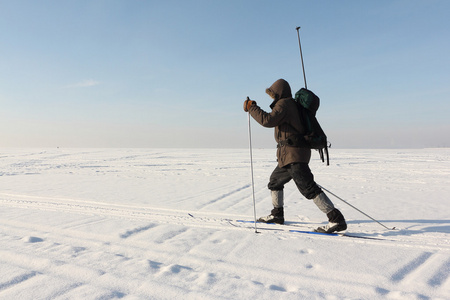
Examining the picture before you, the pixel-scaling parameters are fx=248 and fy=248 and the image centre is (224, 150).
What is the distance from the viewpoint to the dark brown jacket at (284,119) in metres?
2.83

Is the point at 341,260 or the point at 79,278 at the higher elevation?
the point at 79,278

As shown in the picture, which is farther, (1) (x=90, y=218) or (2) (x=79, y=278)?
(1) (x=90, y=218)

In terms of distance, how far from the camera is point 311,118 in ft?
9.57

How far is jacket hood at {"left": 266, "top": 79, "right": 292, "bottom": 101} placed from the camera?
118 inches

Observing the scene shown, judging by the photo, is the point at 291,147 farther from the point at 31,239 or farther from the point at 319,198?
the point at 31,239

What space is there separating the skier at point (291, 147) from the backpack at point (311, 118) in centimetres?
7

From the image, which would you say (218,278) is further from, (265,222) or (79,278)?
(265,222)

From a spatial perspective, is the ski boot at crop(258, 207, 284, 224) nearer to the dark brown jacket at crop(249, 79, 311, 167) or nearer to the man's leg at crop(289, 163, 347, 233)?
the man's leg at crop(289, 163, 347, 233)

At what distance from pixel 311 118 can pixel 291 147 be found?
416 mm

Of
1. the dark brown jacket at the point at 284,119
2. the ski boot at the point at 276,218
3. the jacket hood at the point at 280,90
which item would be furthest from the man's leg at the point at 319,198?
the jacket hood at the point at 280,90

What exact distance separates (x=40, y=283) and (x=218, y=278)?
3.87ft

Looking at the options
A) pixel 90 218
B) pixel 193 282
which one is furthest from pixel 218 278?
pixel 90 218

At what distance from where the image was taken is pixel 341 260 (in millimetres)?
2053

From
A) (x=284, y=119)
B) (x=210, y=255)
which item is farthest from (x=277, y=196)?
(x=210, y=255)
